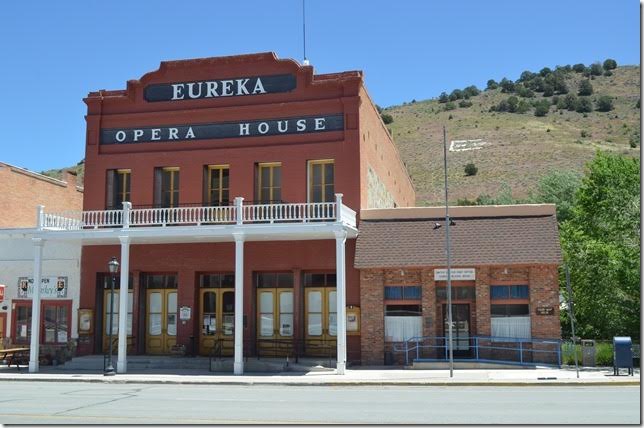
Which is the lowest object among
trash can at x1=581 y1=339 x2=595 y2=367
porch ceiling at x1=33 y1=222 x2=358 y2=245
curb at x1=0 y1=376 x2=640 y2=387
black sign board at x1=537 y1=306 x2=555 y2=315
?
curb at x1=0 y1=376 x2=640 y2=387

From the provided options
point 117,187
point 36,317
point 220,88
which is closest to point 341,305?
point 220,88

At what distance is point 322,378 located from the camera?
20.9 m

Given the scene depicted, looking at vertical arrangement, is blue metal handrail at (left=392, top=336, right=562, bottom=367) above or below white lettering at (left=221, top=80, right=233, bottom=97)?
below

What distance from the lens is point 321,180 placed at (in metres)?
26.4

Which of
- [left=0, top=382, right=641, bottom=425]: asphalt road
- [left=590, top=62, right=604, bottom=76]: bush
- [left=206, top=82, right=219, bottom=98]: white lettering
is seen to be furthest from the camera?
[left=590, top=62, right=604, bottom=76]: bush

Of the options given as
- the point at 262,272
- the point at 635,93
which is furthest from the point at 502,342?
the point at 635,93

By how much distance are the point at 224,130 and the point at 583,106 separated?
84.5 m

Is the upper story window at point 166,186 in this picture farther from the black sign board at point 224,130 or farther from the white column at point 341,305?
the white column at point 341,305

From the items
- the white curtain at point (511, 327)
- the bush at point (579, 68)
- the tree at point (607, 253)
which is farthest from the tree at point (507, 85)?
the white curtain at point (511, 327)

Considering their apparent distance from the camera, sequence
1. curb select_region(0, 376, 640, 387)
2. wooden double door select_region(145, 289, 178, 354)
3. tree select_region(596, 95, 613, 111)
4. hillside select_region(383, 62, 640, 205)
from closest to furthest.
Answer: curb select_region(0, 376, 640, 387) → wooden double door select_region(145, 289, 178, 354) → hillside select_region(383, 62, 640, 205) → tree select_region(596, 95, 613, 111)

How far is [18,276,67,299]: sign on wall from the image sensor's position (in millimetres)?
27703

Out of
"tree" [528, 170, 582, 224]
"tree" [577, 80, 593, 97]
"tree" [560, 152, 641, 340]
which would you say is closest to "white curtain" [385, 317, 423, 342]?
"tree" [560, 152, 641, 340]

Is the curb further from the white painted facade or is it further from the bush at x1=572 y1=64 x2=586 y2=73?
the bush at x1=572 y1=64 x2=586 y2=73

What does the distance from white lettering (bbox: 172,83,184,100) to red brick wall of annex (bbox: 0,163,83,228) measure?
8961 millimetres
